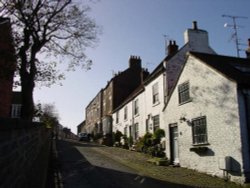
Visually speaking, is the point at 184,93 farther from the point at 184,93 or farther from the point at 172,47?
the point at 172,47

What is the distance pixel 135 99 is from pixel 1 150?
30.6 meters

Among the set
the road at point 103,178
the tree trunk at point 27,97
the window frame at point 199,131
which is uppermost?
the tree trunk at point 27,97

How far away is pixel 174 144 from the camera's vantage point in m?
20.1

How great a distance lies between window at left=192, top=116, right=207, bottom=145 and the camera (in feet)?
52.2

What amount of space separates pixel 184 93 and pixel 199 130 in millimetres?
2901

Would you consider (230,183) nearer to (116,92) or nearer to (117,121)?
(117,121)

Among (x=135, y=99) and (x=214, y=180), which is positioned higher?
(x=135, y=99)

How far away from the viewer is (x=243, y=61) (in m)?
19.2

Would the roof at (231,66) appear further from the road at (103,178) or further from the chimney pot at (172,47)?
the chimney pot at (172,47)

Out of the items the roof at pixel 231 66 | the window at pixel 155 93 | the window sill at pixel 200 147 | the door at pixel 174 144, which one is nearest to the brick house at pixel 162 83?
the window at pixel 155 93

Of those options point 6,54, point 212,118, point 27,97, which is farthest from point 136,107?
point 212,118

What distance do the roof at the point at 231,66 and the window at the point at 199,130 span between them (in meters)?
2.82

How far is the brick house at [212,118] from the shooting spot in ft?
42.8

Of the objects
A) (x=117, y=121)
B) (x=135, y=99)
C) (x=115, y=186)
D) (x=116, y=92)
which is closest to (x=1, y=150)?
(x=115, y=186)
